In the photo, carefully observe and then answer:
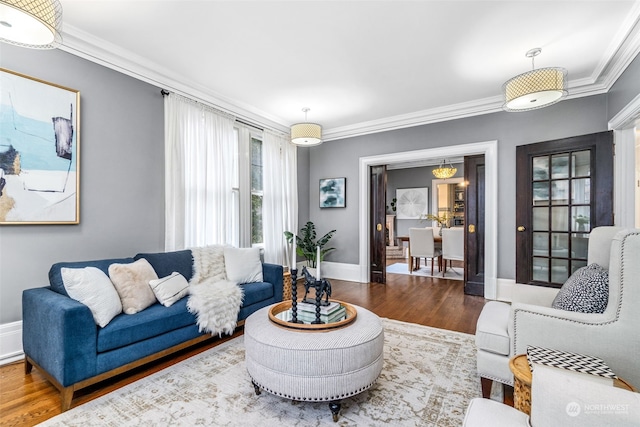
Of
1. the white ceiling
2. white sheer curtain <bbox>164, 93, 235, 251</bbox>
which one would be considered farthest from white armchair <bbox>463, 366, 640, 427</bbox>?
white sheer curtain <bbox>164, 93, 235, 251</bbox>

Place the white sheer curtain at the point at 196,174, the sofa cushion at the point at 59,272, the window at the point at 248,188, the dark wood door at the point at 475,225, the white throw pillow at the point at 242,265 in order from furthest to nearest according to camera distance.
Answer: the dark wood door at the point at 475,225 < the window at the point at 248,188 < the white sheer curtain at the point at 196,174 < the white throw pillow at the point at 242,265 < the sofa cushion at the point at 59,272

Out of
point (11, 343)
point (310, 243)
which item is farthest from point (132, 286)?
point (310, 243)

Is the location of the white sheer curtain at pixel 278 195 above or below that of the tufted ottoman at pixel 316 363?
above

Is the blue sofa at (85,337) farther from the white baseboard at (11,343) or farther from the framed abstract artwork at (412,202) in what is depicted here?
the framed abstract artwork at (412,202)

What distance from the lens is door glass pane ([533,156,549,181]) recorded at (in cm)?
377

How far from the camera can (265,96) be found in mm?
3979

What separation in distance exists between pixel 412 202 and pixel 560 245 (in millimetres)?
5823

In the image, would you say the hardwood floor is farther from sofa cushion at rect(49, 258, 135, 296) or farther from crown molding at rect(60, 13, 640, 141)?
crown molding at rect(60, 13, 640, 141)

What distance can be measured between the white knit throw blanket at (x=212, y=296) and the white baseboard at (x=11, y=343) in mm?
1300

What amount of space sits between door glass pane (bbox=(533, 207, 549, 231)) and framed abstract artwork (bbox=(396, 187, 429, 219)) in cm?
532

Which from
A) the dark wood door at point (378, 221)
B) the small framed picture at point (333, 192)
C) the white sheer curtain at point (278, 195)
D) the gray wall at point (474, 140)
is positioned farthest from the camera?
the small framed picture at point (333, 192)

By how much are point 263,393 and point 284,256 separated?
3.15 metres

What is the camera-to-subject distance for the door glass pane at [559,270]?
11.9 ft

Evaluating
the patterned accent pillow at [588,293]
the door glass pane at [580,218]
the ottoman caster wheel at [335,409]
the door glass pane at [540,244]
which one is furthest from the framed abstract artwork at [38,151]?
the door glass pane at [580,218]
